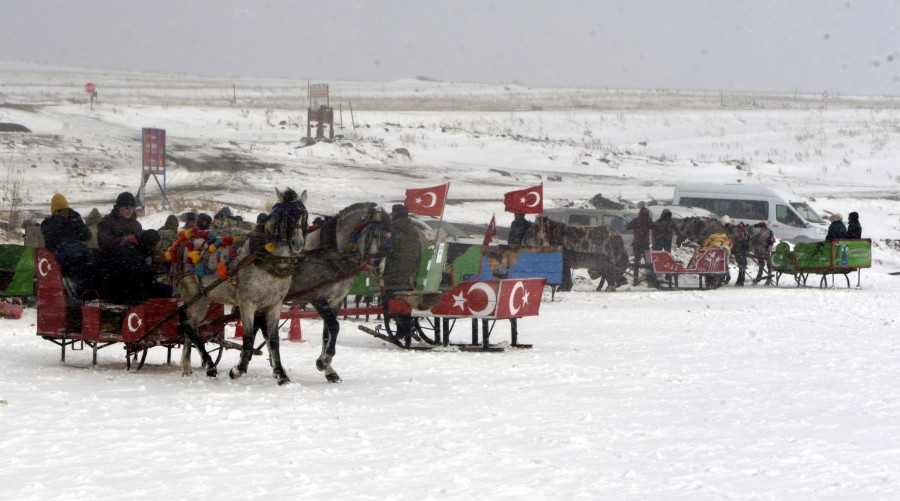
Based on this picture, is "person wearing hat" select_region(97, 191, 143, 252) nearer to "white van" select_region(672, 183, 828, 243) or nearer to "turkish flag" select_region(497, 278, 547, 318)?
"turkish flag" select_region(497, 278, 547, 318)

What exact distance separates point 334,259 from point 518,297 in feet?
12.5

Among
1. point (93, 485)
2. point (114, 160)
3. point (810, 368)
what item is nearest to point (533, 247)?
point (810, 368)

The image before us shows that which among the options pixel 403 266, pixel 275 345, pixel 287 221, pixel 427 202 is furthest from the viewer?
pixel 427 202

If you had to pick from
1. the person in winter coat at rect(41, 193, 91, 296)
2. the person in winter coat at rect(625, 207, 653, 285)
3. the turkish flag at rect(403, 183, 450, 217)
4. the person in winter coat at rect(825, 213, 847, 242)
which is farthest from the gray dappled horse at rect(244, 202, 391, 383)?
the person in winter coat at rect(825, 213, 847, 242)

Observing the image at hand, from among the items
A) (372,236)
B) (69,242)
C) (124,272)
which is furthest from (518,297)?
(69,242)

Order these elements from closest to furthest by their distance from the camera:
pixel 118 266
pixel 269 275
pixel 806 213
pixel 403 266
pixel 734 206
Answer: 1. pixel 269 275
2. pixel 118 266
3. pixel 403 266
4. pixel 806 213
5. pixel 734 206

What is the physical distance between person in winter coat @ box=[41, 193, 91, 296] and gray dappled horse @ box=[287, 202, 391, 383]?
258 cm

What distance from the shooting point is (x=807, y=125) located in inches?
2837

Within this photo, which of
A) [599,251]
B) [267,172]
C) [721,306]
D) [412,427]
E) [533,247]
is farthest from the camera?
[267,172]

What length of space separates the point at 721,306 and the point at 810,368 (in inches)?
372

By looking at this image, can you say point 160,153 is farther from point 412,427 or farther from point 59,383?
point 412,427

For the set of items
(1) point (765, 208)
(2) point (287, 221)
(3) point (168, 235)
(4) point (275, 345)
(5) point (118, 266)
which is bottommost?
(4) point (275, 345)

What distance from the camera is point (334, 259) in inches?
481

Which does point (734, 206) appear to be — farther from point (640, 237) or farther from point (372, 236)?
point (372, 236)
